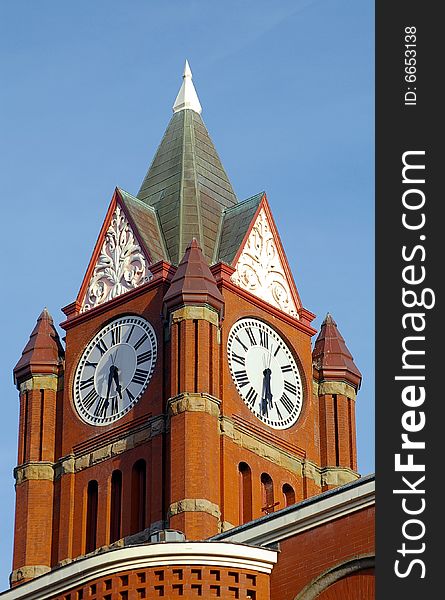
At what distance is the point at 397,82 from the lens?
30.2m

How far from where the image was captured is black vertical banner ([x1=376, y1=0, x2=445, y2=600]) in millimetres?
29000

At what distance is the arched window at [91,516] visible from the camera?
54781 millimetres

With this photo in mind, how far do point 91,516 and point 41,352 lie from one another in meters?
5.54

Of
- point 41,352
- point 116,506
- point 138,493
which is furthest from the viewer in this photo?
point 41,352

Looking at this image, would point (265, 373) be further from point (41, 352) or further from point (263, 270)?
point (41, 352)

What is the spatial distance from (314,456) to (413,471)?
1104 inches

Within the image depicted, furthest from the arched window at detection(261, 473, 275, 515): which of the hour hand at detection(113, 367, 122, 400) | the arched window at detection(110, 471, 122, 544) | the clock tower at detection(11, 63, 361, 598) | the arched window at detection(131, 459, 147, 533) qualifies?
the hour hand at detection(113, 367, 122, 400)

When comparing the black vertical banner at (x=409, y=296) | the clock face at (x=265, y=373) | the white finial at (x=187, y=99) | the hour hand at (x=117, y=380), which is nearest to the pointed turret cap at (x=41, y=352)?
the hour hand at (x=117, y=380)

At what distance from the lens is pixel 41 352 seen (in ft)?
191

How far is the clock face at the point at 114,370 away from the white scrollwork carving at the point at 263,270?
338 cm

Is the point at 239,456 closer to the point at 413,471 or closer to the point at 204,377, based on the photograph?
the point at 204,377

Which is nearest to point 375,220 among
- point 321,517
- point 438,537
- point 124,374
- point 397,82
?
point 397,82

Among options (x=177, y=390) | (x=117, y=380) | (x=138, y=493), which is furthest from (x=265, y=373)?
(x=138, y=493)

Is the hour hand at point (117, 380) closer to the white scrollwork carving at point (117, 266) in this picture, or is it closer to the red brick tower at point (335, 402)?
the white scrollwork carving at point (117, 266)
